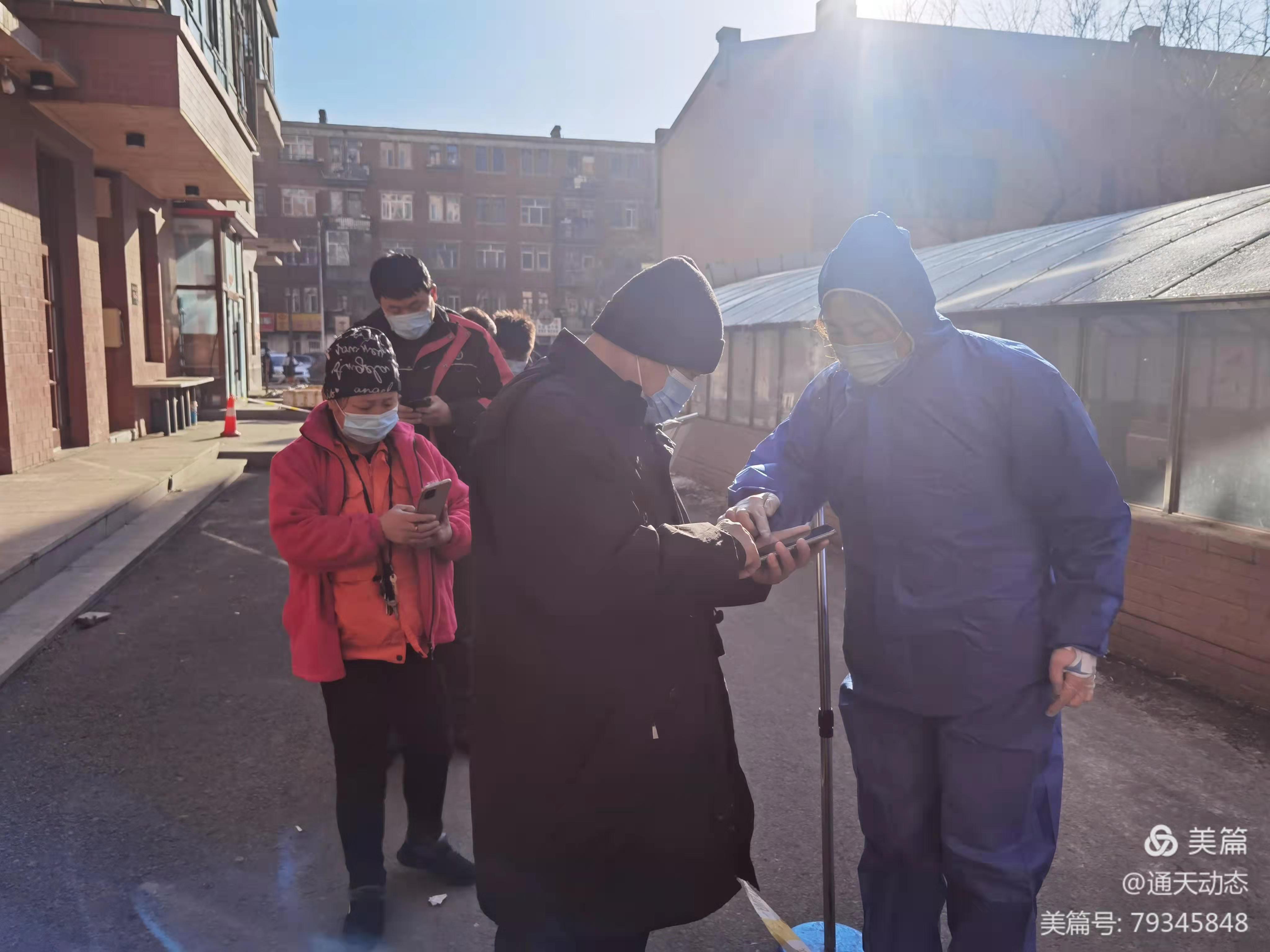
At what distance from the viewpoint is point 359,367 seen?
2.91 m

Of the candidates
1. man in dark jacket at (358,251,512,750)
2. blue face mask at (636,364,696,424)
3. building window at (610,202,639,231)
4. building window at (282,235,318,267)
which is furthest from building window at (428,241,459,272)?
blue face mask at (636,364,696,424)

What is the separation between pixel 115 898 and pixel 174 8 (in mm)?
13004

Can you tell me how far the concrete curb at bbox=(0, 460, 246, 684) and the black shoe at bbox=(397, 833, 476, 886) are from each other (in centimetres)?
301

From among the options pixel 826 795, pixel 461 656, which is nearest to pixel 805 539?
pixel 826 795

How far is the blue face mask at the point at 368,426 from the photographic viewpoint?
291 centimetres

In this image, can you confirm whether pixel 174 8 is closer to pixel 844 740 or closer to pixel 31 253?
pixel 31 253

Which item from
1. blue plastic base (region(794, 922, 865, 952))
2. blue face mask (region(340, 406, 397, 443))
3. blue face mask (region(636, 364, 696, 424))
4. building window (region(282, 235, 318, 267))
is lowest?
blue plastic base (region(794, 922, 865, 952))

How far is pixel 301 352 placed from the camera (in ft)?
169

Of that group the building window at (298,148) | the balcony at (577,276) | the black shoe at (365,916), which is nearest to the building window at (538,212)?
the balcony at (577,276)

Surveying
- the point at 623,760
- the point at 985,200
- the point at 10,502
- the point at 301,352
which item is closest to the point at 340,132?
the point at 301,352

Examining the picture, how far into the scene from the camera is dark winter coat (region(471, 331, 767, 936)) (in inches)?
68.8

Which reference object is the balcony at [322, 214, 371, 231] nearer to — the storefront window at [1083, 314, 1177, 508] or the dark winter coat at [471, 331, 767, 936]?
the storefront window at [1083, 314, 1177, 508]

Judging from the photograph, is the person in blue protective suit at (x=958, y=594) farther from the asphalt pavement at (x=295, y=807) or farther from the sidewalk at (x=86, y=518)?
the sidewalk at (x=86, y=518)

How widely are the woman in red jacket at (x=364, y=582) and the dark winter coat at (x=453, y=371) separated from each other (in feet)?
3.05
